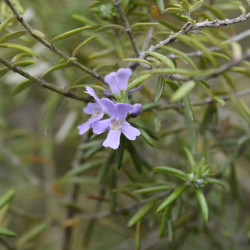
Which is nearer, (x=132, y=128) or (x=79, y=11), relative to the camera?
(x=132, y=128)

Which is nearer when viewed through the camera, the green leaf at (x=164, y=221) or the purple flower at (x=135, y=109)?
the purple flower at (x=135, y=109)

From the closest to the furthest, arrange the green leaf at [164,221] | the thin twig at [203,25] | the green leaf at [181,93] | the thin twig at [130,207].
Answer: the green leaf at [181,93], the thin twig at [203,25], the green leaf at [164,221], the thin twig at [130,207]

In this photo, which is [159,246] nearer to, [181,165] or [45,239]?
[181,165]

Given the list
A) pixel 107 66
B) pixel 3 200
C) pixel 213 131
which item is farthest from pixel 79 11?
pixel 3 200

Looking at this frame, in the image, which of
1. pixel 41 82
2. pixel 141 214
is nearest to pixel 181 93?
pixel 41 82

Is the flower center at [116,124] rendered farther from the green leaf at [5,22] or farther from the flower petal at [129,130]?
the green leaf at [5,22]

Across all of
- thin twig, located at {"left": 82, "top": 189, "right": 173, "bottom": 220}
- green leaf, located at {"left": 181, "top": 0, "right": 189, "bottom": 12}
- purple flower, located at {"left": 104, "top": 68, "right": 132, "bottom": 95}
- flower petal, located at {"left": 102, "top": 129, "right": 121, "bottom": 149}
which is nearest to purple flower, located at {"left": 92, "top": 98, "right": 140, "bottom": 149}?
flower petal, located at {"left": 102, "top": 129, "right": 121, "bottom": 149}

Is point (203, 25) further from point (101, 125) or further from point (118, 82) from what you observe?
point (101, 125)

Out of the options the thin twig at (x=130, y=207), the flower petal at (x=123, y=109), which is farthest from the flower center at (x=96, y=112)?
the thin twig at (x=130, y=207)
